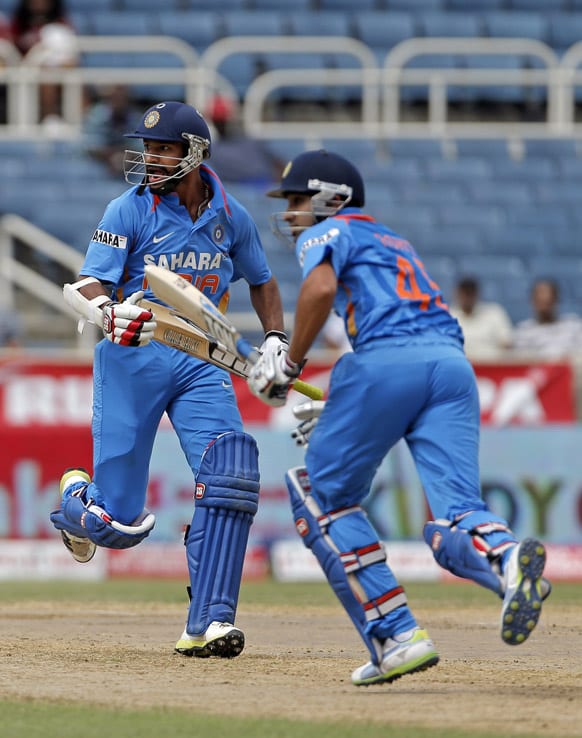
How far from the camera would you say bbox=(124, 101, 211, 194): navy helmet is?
6992 millimetres

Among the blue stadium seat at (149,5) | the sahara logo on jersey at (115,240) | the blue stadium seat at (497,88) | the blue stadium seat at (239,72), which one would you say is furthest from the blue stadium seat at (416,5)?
the sahara logo on jersey at (115,240)

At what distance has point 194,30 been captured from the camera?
19219 mm

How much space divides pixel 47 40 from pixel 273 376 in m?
12.3

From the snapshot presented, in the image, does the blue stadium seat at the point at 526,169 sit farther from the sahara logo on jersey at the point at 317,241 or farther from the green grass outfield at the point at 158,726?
the green grass outfield at the point at 158,726

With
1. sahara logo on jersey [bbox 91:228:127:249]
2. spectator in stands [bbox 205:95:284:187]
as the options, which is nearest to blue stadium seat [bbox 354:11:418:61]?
spectator in stands [bbox 205:95:284:187]

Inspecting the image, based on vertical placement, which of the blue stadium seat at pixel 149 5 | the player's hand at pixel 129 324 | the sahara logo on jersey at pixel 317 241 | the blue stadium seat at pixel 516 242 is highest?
the sahara logo on jersey at pixel 317 241

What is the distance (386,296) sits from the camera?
19.3 ft

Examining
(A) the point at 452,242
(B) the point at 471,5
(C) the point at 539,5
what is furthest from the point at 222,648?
(C) the point at 539,5

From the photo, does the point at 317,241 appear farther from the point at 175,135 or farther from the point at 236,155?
the point at 236,155

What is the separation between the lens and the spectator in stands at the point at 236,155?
16.6m

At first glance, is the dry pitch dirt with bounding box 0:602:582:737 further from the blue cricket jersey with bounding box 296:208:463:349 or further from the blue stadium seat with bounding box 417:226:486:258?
the blue stadium seat with bounding box 417:226:486:258

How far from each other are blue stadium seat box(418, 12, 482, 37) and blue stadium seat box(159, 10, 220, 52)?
2.55 m

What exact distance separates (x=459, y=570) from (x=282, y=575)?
23.4ft

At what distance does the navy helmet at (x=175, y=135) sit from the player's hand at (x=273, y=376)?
4.43 ft
